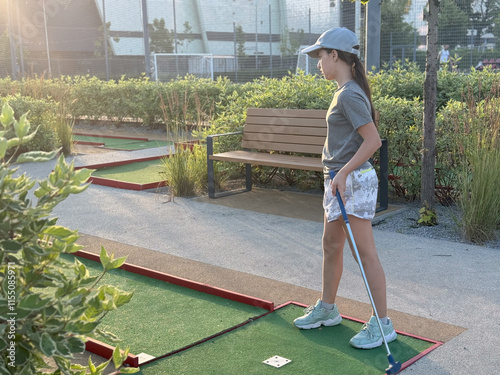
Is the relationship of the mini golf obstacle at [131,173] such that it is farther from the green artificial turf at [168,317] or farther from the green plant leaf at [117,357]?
the green plant leaf at [117,357]

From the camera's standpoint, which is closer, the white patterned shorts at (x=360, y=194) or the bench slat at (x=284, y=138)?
the white patterned shorts at (x=360, y=194)

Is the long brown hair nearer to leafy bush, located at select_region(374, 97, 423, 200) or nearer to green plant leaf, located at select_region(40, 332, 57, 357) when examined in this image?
green plant leaf, located at select_region(40, 332, 57, 357)

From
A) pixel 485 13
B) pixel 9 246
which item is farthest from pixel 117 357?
pixel 485 13

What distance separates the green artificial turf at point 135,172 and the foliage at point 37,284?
6832 millimetres

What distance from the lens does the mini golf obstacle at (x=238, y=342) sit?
336cm

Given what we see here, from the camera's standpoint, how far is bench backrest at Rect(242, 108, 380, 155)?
731cm

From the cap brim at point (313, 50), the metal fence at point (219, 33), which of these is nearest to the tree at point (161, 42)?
the metal fence at point (219, 33)

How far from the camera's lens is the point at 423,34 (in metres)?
22.1

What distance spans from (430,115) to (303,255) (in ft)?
7.02

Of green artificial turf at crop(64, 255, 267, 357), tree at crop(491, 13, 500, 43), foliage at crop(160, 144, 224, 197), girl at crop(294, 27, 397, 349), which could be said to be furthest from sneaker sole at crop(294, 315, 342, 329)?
tree at crop(491, 13, 500, 43)

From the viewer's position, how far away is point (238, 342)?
3660mm

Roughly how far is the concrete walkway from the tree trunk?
74 centimetres

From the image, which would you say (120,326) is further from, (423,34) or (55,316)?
(423,34)

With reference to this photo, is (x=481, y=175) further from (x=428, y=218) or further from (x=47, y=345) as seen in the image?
(x=47, y=345)
